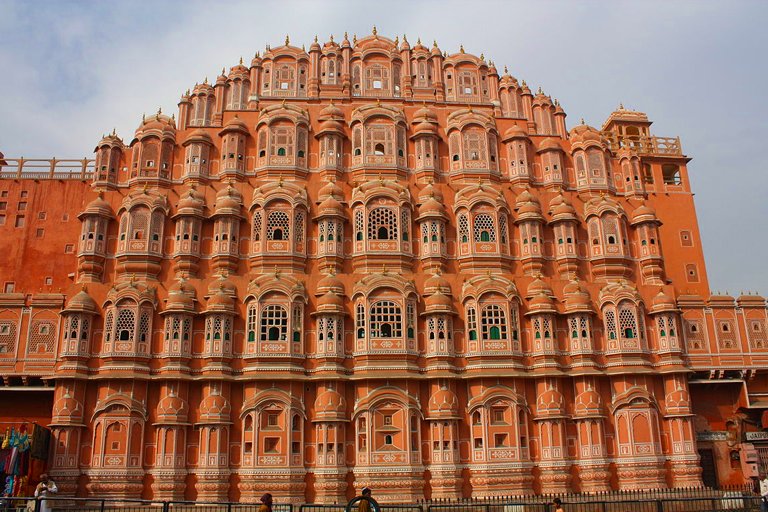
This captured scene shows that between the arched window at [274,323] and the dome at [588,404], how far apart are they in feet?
45.5

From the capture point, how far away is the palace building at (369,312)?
31281 millimetres

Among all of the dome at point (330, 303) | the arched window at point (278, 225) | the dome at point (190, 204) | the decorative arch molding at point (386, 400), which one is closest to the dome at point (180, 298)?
the dome at point (190, 204)

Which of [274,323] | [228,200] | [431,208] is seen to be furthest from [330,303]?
[228,200]

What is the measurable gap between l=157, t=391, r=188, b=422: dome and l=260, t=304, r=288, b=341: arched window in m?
4.54

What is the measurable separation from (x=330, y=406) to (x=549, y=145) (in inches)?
733

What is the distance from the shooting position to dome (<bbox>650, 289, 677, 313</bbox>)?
112 ft

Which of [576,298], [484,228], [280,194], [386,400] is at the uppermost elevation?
[280,194]

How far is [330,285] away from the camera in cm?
3331

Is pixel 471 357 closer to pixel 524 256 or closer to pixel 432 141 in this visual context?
pixel 524 256

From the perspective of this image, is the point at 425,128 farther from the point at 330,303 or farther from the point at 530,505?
the point at 530,505

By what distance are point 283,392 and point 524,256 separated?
45.3 ft

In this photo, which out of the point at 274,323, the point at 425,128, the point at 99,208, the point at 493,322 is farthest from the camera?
the point at 425,128

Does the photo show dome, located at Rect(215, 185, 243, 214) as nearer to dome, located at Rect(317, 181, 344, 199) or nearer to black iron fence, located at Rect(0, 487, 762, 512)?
dome, located at Rect(317, 181, 344, 199)

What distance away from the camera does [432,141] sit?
38062 mm
